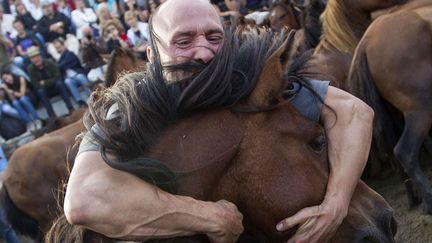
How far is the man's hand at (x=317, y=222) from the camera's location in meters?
1.48

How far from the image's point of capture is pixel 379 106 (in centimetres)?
439

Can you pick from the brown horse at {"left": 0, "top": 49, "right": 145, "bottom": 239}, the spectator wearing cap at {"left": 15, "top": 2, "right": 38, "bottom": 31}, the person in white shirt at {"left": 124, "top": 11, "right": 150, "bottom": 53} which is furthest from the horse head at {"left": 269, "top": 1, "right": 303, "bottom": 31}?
the spectator wearing cap at {"left": 15, "top": 2, "right": 38, "bottom": 31}

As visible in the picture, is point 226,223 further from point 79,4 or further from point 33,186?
point 79,4

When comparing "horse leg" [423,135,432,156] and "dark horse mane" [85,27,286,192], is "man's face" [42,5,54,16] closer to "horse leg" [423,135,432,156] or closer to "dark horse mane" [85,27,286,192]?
"horse leg" [423,135,432,156]

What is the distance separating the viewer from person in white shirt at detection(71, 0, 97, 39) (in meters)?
10.7

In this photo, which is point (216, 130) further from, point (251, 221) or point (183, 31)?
point (183, 31)

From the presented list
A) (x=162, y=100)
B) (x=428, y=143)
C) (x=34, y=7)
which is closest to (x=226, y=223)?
(x=162, y=100)

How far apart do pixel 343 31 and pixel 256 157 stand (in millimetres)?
4101

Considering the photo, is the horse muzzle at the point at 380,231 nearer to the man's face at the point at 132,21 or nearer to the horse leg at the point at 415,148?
the horse leg at the point at 415,148

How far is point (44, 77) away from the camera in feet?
31.3

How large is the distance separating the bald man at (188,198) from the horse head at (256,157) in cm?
5

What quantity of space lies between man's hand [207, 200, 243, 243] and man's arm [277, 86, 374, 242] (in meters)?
0.12

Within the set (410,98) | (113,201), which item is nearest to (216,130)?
(113,201)

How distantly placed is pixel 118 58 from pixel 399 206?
11.0 ft
